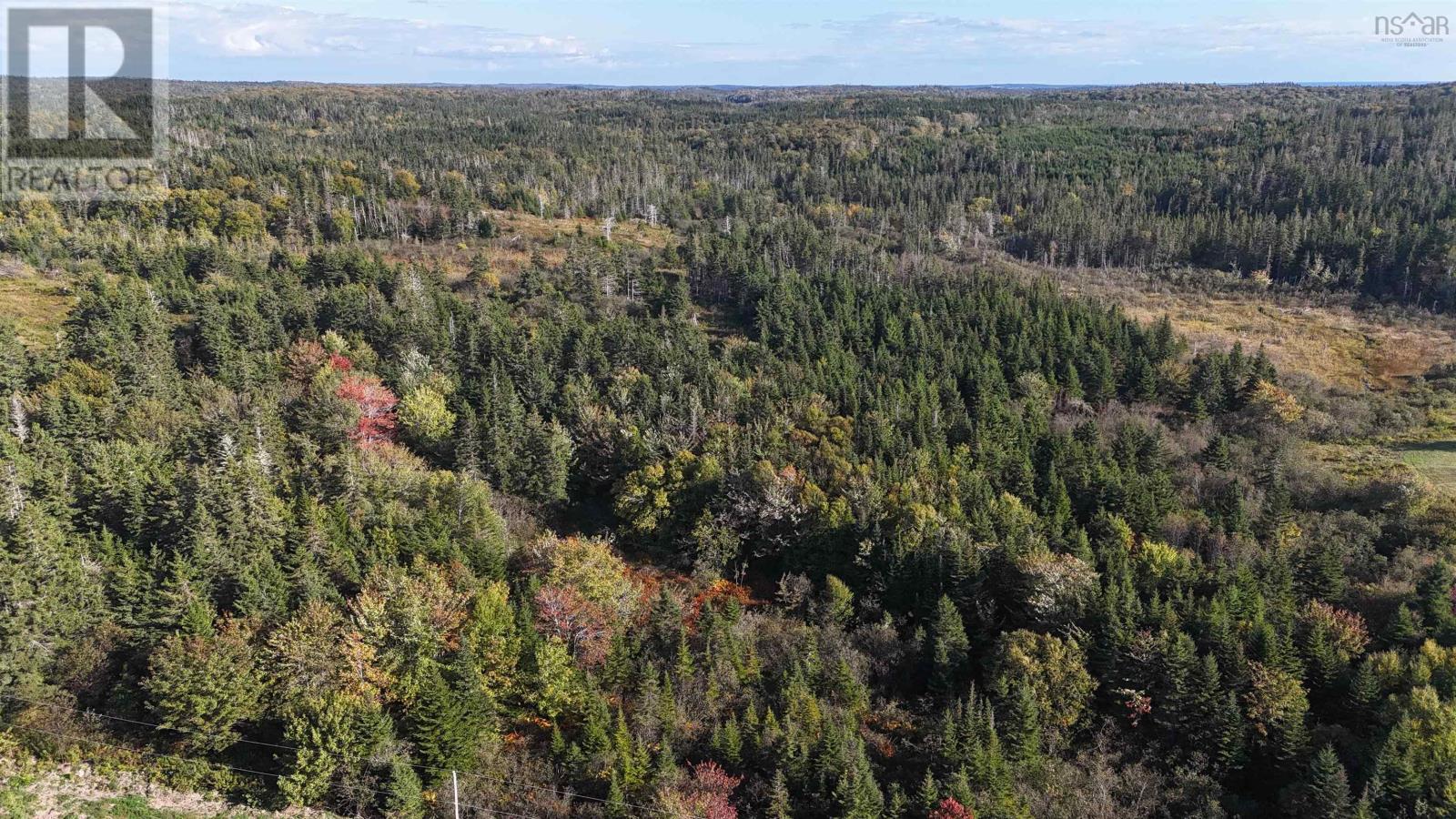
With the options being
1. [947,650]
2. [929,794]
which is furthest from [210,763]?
[947,650]

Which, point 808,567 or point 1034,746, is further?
point 808,567

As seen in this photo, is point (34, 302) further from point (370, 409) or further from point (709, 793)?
point (709, 793)

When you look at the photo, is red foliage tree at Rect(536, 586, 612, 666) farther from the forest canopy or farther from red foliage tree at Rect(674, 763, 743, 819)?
red foliage tree at Rect(674, 763, 743, 819)

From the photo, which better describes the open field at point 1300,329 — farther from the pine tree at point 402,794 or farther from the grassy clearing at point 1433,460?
the pine tree at point 402,794

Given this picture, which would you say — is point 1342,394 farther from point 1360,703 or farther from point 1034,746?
point 1034,746

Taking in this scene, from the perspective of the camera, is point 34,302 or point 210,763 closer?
point 210,763

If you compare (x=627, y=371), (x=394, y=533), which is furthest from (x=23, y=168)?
(x=394, y=533)

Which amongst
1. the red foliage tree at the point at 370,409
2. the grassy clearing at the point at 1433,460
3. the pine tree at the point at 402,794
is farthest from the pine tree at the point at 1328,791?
the red foliage tree at the point at 370,409

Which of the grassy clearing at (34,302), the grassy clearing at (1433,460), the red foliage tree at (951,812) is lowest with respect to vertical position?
the red foliage tree at (951,812)
